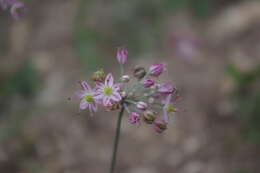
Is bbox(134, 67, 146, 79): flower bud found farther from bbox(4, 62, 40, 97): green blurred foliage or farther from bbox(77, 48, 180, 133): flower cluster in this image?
bbox(4, 62, 40, 97): green blurred foliage

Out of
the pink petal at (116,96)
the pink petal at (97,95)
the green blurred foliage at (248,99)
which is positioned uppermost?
the green blurred foliage at (248,99)

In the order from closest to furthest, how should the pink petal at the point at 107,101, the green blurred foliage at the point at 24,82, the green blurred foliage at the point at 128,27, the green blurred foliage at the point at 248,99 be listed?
the pink petal at the point at 107,101 < the green blurred foliage at the point at 248,99 < the green blurred foliage at the point at 24,82 < the green blurred foliage at the point at 128,27

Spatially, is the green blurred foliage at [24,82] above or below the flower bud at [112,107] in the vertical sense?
above

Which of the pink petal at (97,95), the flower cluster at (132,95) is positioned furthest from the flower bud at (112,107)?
the pink petal at (97,95)

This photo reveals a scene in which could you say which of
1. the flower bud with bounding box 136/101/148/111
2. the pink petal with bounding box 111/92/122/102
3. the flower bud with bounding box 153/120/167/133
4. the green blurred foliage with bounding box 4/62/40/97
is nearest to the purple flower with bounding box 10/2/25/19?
the pink petal with bounding box 111/92/122/102

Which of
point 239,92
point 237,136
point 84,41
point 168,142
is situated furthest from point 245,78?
point 84,41

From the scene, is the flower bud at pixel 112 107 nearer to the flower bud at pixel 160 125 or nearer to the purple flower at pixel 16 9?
the flower bud at pixel 160 125
